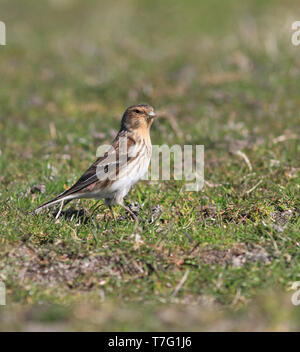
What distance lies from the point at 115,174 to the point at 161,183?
A: 1.18m

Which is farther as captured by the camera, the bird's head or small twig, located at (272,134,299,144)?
small twig, located at (272,134,299,144)

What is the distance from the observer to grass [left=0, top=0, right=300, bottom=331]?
499 centimetres

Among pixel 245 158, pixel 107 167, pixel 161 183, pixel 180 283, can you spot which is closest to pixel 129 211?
pixel 107 167

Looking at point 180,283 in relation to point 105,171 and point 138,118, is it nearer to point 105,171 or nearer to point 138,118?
point 105,171

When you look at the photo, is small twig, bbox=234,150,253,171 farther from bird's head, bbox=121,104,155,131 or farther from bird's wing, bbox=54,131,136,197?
bird's wing, bbox=54,131,136,197

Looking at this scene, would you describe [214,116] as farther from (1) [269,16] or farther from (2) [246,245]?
(1) [269,16]

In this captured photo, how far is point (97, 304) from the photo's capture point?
4.91 metres

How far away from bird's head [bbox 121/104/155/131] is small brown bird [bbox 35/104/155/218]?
17 centimetres

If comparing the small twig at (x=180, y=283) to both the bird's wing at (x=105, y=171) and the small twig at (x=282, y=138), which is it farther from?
the small twig at (x=282, y=138)

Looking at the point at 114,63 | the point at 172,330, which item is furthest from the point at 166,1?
the point at 172,330

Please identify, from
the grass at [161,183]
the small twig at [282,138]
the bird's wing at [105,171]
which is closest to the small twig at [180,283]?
the grass at [161,183]

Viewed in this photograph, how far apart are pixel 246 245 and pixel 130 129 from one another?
2.32 m

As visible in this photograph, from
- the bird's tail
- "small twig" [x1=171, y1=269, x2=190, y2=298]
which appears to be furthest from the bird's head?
"small twig" [x1=171, y1=269, x2=190, y2=298]

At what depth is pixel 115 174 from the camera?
671cm
